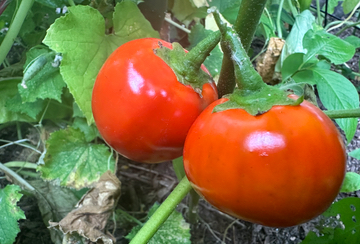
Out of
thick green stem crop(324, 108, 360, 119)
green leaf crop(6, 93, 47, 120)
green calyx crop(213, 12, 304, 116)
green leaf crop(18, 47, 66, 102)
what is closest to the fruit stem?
green calyx crop(213, 12, 304, 116)

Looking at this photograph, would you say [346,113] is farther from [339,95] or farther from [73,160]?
[73,160]

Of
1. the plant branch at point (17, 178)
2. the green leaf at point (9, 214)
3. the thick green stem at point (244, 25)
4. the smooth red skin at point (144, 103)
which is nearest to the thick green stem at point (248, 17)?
the thick green stem at point (244, 25)

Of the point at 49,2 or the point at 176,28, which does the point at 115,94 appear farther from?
the point at 176,28

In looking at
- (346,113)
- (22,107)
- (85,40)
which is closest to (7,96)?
(22,107)

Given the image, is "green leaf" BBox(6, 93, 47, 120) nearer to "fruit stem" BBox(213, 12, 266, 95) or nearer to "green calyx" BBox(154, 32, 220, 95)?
"green calyx" BBox(154, 32, 220, 95)

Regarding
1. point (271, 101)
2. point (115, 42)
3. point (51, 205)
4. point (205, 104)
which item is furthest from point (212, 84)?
point (51, 205)

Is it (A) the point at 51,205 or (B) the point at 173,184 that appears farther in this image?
(B) the point at 173,184

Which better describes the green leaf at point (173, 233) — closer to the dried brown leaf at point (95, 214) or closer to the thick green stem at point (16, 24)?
the dried brown leaf at point (95, 214)
